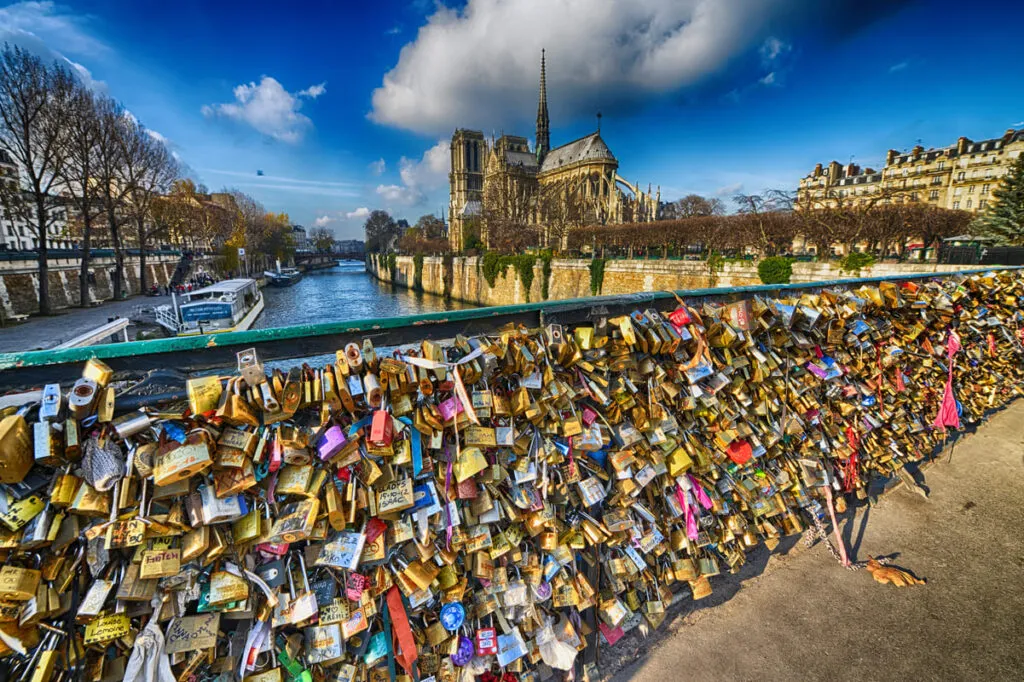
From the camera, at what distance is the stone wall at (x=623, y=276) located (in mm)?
21156

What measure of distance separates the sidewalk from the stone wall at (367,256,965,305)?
2038cm

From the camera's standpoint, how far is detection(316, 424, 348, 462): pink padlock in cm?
180

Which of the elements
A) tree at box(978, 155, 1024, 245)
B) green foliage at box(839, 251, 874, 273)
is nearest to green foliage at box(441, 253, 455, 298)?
green foliage at box(839, 251, 874, 273)

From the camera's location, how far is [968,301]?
5.46 meters

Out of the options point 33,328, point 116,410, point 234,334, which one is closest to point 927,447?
point 234,334

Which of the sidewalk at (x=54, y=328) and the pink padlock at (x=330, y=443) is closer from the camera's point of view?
the pink padlock at (x=330, y=443)

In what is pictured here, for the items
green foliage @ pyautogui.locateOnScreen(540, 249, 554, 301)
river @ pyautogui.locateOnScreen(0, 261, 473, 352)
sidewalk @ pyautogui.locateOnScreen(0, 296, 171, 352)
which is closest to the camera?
sidewalk @ pyautogui.locateOnScreen(0, 296, 171, 352)

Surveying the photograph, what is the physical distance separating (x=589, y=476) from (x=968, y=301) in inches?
248

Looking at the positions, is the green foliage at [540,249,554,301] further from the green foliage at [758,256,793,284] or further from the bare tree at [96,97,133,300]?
the bare tree at [96,97,133,300]

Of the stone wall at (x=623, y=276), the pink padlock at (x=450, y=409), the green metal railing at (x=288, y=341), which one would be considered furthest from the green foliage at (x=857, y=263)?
the pink padlock at (x=450, y=409)

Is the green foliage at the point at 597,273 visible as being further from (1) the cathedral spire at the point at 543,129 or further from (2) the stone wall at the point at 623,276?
(1) the cathedral spire at the point at 543,129

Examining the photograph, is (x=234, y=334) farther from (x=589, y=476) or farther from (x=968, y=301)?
(x=968, y=301)

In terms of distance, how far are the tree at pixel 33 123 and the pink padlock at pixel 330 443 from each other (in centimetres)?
2994

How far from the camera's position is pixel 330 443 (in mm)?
1798
